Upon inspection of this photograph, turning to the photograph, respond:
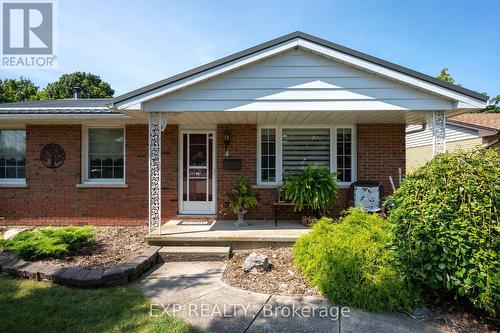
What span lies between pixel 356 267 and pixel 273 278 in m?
1.24

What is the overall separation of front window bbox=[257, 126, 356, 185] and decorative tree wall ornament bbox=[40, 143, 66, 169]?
5.13 metres

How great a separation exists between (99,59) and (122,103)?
5.98 m

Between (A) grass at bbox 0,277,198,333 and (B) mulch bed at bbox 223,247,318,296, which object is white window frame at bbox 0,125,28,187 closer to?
(A) grass at bbox 0,277,198,333

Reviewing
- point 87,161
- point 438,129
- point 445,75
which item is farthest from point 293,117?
point 445,75

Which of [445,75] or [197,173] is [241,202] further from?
[445,75]

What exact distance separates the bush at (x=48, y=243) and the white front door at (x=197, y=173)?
2513mm

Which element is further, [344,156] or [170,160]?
[344,156]

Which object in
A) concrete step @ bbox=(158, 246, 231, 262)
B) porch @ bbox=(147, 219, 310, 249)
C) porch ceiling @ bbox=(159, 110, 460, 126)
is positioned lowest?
concrete step @ bbox=(158, 246, 231, 262)

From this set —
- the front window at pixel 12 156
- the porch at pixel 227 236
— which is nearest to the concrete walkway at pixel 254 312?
the porch at pixel 227 236

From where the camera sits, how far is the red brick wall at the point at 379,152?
7.32m

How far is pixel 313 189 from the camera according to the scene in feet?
20.2

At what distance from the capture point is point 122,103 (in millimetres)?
5289

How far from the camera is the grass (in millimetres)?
2936

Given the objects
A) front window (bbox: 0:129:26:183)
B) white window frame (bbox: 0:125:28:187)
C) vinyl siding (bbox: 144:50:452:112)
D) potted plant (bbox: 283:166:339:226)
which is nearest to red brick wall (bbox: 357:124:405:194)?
potted plant (bbox: 283:166:339:226)
